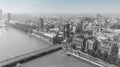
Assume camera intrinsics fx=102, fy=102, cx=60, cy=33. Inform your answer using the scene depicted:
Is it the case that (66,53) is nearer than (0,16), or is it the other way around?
(66,53)

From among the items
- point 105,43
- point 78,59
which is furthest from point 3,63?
point 105,43

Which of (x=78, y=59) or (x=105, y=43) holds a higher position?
(x=105, y=43)

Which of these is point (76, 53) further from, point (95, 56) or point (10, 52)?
point (10, 52)

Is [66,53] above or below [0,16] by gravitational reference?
below

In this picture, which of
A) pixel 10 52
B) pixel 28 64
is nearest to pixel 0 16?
pixel 10 52

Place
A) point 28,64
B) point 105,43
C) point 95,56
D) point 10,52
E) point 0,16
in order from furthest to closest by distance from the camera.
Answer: point 0,16 → point 10,52 → point 105,43 → point 95,56 → point 28,64

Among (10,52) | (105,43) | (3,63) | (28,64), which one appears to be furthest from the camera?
(10,52)

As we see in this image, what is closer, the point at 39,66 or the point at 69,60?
the point at 39,66

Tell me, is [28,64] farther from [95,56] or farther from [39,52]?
[95,56]

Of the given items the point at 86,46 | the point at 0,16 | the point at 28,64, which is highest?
the point at 0,16
